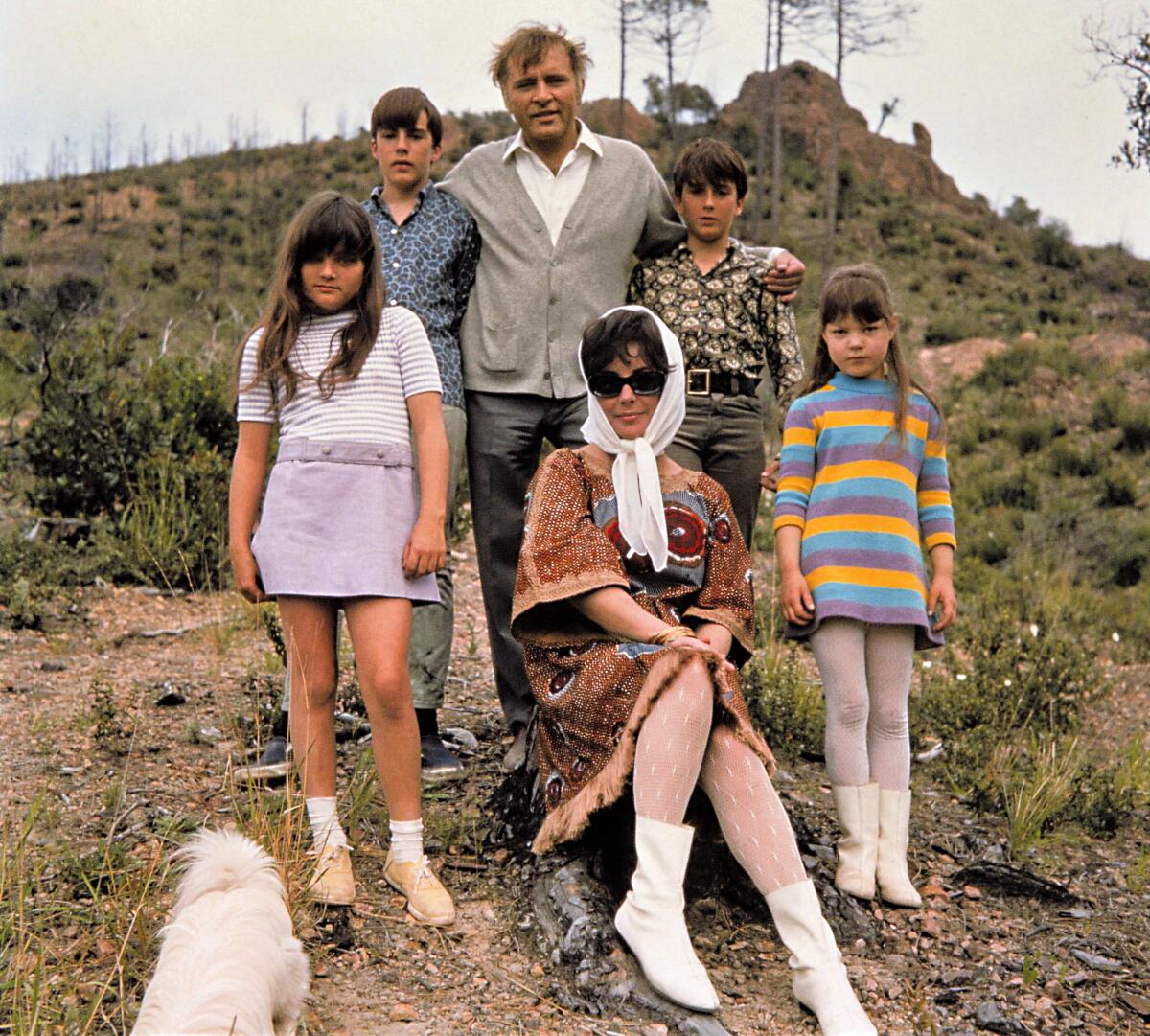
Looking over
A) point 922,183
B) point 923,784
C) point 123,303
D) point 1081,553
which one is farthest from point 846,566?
point 922,183

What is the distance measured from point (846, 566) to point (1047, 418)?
14149 millimetres

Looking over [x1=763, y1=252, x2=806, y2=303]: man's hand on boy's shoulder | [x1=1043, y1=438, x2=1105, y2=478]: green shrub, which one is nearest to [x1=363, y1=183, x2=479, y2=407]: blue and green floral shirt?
[x1=763, y1=252, x2=806, y2=303]: man's hand on boy's shoulder

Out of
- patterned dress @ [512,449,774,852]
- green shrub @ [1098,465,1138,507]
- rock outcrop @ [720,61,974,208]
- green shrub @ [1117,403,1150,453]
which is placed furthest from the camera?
rock outcrop @ [720,61,974,208]

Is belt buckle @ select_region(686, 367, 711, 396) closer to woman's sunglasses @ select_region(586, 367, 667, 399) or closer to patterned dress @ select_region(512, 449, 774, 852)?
patterned dress @ select_region(512, 449, 774, 852)

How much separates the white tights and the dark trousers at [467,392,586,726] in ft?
3.63

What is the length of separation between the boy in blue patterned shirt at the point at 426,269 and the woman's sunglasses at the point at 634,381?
2.49 feet

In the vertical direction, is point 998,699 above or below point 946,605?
below

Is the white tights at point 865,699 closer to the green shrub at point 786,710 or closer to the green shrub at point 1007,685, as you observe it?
the green shrub at point 786,710

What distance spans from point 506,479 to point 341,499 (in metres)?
0.96

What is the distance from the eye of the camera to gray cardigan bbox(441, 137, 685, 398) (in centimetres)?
382

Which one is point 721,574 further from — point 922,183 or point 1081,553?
point 922,183

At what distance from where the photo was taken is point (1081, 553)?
1058 cm

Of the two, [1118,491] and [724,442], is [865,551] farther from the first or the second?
[1118,491]

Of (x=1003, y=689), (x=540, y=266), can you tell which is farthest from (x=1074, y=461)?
(x=540, y=266)
